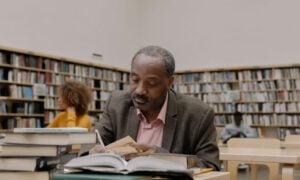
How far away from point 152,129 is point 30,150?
0.75 metres

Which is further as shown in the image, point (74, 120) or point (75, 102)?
point (75, 102)

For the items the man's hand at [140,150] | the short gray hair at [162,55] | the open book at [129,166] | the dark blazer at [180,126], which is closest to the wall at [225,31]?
the dark blazer at [180,126]

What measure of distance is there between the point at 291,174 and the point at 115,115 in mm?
1544

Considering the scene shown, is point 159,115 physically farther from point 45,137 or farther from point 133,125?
point 45,137

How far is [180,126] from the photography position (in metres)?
1.96

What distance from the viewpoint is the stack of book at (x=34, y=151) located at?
1.36m

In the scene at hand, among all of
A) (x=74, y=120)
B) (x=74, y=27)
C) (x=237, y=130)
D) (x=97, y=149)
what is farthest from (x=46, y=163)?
(x=74, y=27)

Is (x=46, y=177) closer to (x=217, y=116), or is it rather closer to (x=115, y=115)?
(x=115, y=115)

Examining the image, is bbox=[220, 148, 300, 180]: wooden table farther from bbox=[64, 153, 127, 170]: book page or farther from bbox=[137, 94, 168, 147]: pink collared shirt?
bbox=[64, 153, 127, 170]: book page

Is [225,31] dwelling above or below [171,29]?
below

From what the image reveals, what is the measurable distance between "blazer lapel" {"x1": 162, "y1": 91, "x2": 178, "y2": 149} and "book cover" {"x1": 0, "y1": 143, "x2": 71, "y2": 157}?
0.60m

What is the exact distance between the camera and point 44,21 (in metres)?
8.27

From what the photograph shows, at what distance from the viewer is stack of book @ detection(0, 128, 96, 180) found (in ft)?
4.45

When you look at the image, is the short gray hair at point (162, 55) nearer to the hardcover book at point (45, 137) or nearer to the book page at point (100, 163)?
the hardcover book at point (45, 137)
